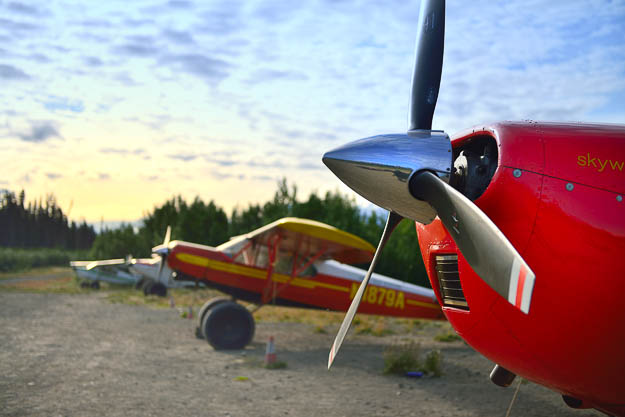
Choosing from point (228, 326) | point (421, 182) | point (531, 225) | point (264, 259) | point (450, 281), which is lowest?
point (228, 326)

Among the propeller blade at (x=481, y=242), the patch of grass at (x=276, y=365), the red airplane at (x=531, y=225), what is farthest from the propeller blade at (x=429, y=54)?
the patch of grass at (x=276, y=365)

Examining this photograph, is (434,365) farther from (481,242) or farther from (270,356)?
(481,242)

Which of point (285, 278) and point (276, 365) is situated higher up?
point (285, 278)

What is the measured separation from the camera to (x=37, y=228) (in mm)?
63281

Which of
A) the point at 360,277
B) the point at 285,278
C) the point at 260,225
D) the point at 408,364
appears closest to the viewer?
the point at 408,364

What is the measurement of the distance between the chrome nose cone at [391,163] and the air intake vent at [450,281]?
0.43 m

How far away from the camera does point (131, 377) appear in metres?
7.48

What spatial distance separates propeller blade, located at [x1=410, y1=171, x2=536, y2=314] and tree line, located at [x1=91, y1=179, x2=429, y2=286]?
503 inches

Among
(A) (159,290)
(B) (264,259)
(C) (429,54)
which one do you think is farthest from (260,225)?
(C) (429,54)

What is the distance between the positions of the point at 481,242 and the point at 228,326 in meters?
8.58

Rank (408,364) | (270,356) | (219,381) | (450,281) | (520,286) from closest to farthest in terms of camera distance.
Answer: (520,286) < (450,281) < (219,381) < (408,364) < (270,356)

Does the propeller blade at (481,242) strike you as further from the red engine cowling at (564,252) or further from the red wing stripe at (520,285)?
the red engine cowling at (564,252)

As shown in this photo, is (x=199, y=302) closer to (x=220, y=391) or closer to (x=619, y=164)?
(x=220, y=391)

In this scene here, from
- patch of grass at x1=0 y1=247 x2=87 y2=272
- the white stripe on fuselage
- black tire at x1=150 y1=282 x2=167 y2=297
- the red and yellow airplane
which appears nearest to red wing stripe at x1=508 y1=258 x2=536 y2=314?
the red and yellow airplane
